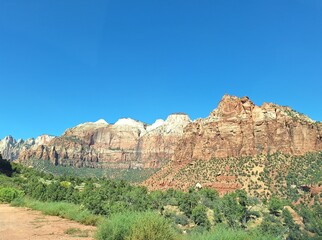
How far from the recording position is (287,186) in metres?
80.8

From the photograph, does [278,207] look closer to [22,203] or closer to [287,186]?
[287,186]

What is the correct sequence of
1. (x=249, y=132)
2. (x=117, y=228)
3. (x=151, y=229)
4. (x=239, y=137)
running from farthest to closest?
1. (x=239, y=137)
2. (x=249, y=132)
3. (x=117, y=228)
4. (x=151, y=229)

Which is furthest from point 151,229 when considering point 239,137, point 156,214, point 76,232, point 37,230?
point 239,137

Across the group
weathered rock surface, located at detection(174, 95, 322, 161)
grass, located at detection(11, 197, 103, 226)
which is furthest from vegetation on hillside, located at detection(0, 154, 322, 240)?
weathered rock surface, located at detection(174, 95, 322, 161)

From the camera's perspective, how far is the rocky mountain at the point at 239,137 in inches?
4058

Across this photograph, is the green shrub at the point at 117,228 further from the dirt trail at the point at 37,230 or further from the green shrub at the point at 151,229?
the dirt trail at the point at 37,230

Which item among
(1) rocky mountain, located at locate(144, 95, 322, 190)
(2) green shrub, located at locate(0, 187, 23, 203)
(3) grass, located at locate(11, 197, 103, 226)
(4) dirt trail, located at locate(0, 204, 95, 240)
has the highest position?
(1) rocky mountain, located at locate(144, 95, 322, 190)

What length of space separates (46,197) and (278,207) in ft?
138

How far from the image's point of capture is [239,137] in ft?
375

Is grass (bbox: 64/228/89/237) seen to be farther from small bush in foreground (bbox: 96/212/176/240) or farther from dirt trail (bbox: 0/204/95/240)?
small bush in foreground (bbox: 96/212/176/240)

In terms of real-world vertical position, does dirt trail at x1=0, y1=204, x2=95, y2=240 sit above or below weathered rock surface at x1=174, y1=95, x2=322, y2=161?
below

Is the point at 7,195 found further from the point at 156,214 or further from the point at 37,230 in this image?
the point at 156,214

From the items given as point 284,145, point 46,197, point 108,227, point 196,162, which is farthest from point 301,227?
point 196,162

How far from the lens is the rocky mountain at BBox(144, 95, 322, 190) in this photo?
10306 centimetres
